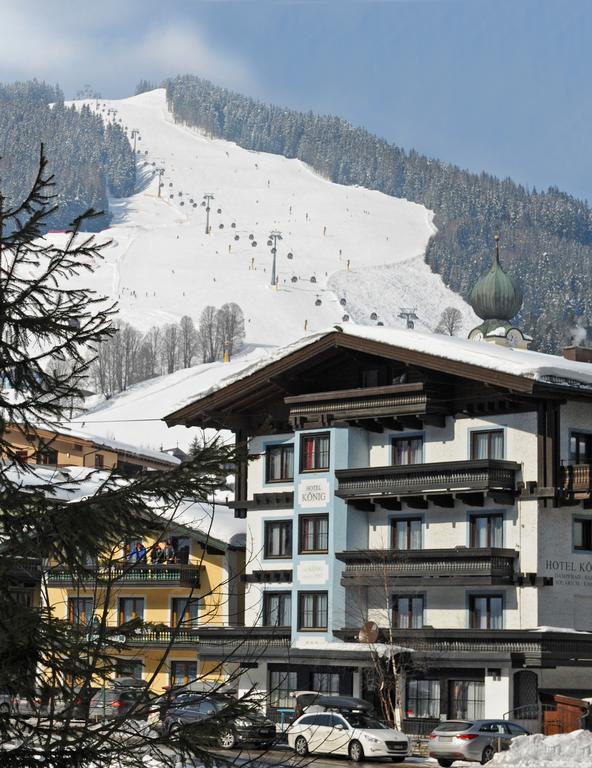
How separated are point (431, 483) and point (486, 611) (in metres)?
5.39

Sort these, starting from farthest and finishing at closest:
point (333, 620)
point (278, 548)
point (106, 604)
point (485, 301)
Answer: point (485, 301)
point (278, 548)
point (333, 620)
point (106, 604)

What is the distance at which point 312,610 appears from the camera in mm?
66188

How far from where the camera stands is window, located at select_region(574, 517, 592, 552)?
6097 centimetres

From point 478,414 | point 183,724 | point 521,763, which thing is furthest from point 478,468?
point 183,724

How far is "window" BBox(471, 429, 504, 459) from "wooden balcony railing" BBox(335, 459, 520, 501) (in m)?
1.42

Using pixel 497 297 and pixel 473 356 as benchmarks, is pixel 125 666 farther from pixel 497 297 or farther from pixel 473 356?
pixel 497 297

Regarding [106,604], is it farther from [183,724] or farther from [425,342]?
[425,342]

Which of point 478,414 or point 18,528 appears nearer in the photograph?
point 18,528

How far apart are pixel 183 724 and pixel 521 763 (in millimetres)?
29755

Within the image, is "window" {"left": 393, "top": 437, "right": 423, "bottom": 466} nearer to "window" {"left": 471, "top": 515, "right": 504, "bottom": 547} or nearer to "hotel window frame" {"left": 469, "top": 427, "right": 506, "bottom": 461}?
"hotel window frame" {"left": 469, "top": 427, "right": 506, "bottom": 461}

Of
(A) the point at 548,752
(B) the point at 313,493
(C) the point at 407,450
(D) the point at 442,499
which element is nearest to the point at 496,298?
(C) the point at 407,450

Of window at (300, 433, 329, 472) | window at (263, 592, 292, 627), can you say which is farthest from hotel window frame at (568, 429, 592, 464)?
window at (263, 592, 292, 627)

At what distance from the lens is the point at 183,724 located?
40.5 ft

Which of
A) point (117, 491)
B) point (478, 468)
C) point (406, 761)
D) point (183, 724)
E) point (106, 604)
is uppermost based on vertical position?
point (478, 468)
